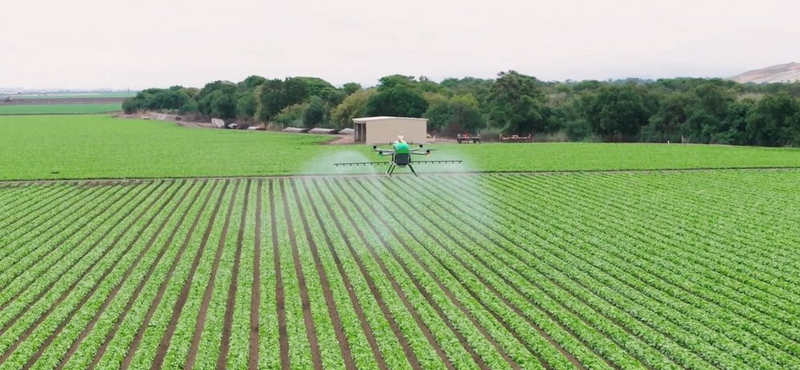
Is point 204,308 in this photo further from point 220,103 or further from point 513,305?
point 220,103

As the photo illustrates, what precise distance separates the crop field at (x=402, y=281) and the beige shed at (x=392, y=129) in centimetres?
3429

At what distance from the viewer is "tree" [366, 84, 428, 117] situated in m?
89.8

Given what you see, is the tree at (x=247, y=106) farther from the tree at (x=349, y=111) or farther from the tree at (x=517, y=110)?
the tree at (x=517, y=110)

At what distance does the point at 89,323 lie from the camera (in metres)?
16.9

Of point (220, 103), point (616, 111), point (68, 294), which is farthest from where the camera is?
point (220, 103)

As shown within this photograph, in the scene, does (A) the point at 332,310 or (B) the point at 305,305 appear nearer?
(A) the point at 332,310

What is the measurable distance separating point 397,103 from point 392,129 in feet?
70.1

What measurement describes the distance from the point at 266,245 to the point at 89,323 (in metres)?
8.85

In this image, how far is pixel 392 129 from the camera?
7019 cm

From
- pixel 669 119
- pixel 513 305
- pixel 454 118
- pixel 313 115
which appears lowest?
pixel 513 305

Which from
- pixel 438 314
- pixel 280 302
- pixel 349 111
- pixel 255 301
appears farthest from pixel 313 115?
pixel 438 314

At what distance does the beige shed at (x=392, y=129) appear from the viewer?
69875mm

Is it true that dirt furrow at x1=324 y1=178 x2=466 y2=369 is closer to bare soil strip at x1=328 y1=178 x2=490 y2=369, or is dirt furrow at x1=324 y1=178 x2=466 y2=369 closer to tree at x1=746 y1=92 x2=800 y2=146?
bare soil strip at x1=328 y1=178 x2=490 y2=369

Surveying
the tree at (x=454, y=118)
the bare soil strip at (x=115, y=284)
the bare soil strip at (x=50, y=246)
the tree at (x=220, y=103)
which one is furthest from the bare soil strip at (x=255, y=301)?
the tree at (x=220, y=103)
